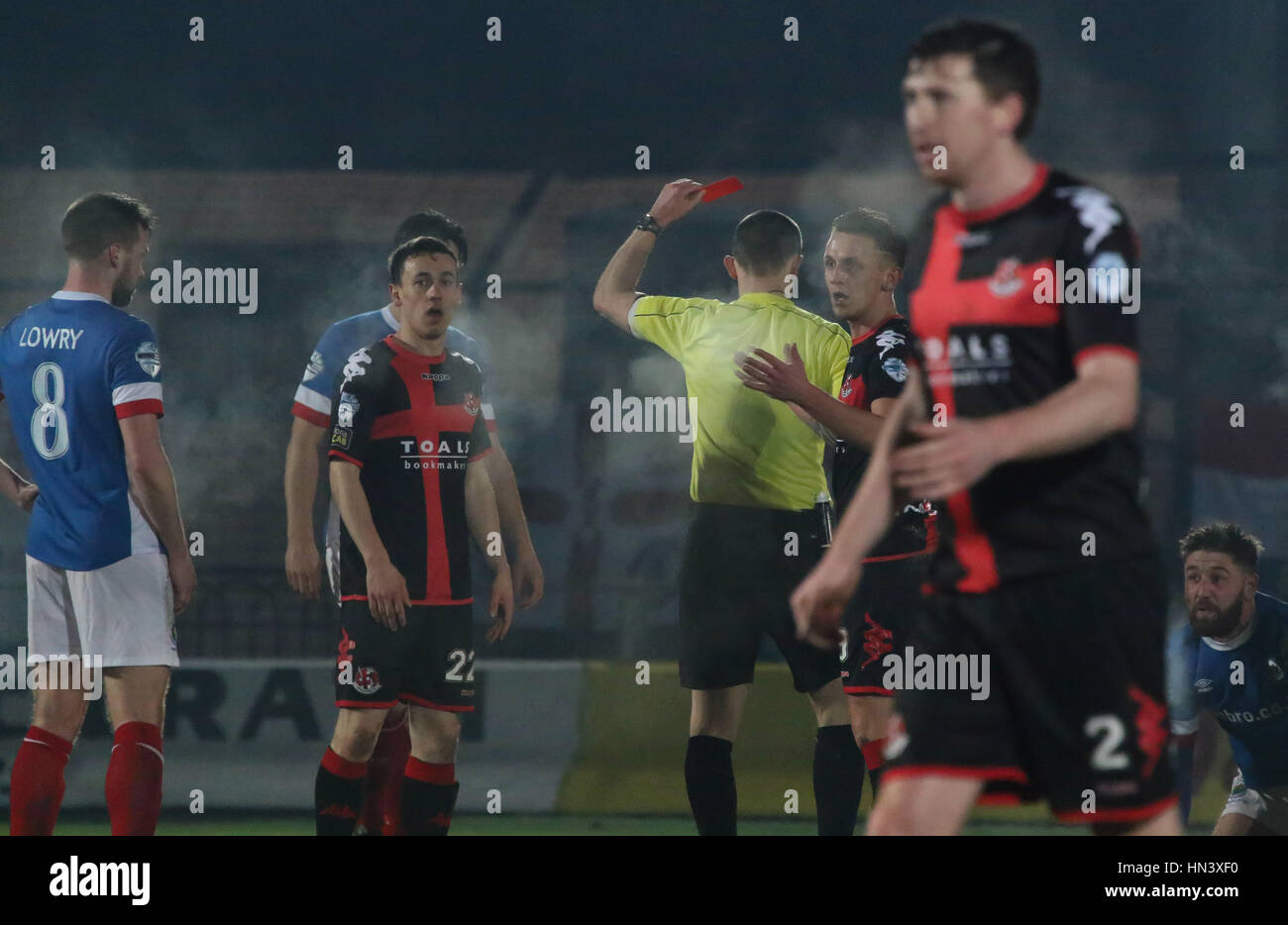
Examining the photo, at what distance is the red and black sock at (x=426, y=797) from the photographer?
5.15 metres

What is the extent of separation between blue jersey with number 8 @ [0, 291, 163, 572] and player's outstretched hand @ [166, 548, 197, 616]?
77mm

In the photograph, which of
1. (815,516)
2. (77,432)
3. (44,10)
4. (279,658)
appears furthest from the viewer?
(279,658)

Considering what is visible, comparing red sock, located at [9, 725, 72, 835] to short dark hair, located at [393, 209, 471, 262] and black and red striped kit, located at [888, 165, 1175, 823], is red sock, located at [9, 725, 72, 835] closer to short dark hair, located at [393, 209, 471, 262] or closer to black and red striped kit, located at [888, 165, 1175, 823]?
short dark hair, located at [393, 209, 471, 262]

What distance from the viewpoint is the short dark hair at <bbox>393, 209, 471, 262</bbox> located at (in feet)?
18.8

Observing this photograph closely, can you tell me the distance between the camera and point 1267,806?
534cm

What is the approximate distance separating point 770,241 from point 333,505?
177 cm

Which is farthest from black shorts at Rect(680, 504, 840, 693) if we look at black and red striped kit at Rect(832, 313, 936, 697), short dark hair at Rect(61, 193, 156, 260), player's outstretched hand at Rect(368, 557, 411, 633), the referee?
short dark hair at Rect(61, 193, 156, 260)

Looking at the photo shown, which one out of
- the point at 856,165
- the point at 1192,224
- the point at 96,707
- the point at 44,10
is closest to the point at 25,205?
the point at 44,10

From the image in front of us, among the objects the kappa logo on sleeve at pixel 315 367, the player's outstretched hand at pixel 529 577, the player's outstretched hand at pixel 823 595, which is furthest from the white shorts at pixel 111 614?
the player's outstretched hand at pixel 823 595

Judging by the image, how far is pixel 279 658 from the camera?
7379mm

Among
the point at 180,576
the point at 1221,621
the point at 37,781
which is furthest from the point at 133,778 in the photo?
the point at 1221,621

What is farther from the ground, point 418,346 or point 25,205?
point 25,205

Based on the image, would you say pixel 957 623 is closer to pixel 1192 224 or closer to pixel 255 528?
pixel 1192 224
